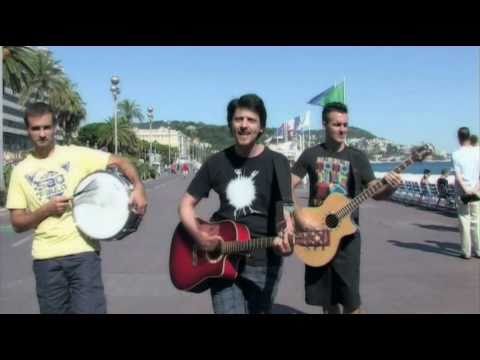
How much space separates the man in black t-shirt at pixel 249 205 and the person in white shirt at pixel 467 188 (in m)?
5.83

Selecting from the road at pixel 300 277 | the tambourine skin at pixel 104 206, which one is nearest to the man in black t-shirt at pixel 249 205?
the tambourine skin at pixel 104 206

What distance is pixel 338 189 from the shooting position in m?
4.25

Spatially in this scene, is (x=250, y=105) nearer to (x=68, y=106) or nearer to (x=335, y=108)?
(x=335, y=108)

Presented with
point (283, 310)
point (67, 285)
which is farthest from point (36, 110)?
point (283, 310)

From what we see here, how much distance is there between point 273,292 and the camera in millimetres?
3514

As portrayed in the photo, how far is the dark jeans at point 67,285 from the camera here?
11.4 ft

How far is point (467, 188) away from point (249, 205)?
6.19m

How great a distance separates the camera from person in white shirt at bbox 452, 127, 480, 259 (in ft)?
27.8

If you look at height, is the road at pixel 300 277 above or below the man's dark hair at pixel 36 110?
below

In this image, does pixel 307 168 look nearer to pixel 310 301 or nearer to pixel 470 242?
pixel 310 301

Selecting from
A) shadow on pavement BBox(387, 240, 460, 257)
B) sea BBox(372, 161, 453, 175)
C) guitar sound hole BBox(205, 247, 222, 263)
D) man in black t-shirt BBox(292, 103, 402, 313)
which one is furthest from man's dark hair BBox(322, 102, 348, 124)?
shadow on pavement BBox(387, 240, 460, 257)

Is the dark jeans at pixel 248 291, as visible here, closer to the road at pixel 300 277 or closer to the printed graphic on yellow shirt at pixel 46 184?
the printed graphic on yellow shirt at pixel 46 184

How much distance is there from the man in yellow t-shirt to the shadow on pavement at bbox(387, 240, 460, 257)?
24.1 ft
